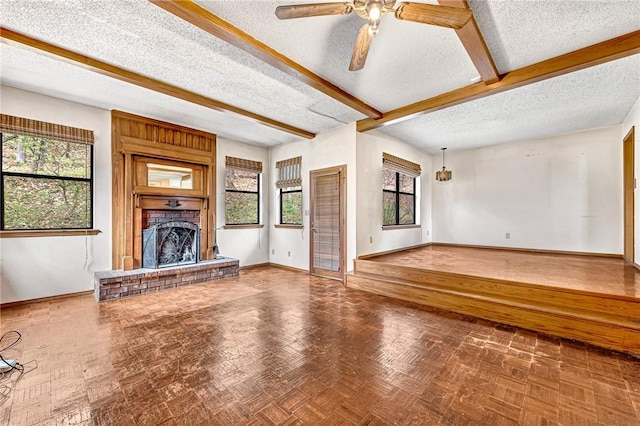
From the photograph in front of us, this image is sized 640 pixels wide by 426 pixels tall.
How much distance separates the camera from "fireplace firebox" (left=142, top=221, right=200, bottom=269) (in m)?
4.83

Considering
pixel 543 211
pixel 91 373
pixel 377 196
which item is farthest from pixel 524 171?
pixel 91 373

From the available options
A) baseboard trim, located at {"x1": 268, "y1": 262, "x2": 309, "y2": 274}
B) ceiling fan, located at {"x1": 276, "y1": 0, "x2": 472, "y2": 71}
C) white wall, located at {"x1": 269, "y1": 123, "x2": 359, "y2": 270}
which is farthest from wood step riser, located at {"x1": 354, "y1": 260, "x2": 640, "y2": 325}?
ceiling fan, located at {"x1": 276, "y1": 0, "x2": 472, "y2": 71}

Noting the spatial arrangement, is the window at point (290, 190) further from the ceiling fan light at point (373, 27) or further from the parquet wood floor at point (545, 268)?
the ceiling fan light at point (373, 27)

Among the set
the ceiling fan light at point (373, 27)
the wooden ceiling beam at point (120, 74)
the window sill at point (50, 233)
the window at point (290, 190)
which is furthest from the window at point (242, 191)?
the ceiling fan light at point (373, 27)

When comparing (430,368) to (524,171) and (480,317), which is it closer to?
(480,317)

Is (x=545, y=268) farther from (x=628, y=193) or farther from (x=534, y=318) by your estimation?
(x=628, y=193)

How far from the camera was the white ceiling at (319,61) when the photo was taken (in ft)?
7.72

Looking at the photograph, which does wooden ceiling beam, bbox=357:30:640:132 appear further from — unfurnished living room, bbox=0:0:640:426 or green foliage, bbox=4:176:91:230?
green foliage, bbox=4:176:91:230

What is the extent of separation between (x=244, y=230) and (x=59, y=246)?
3145mm

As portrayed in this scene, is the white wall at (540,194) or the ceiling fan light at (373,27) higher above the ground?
the ceiling fan light at (373,27)

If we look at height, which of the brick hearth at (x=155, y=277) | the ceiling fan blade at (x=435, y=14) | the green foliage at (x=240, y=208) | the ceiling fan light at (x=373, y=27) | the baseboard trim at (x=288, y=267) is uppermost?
the ceiling fan blade at (x=435, y=14)

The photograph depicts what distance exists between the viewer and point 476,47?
2643mm

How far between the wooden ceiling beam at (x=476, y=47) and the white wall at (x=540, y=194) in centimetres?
365

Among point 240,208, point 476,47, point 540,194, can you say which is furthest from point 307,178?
point 540,194
